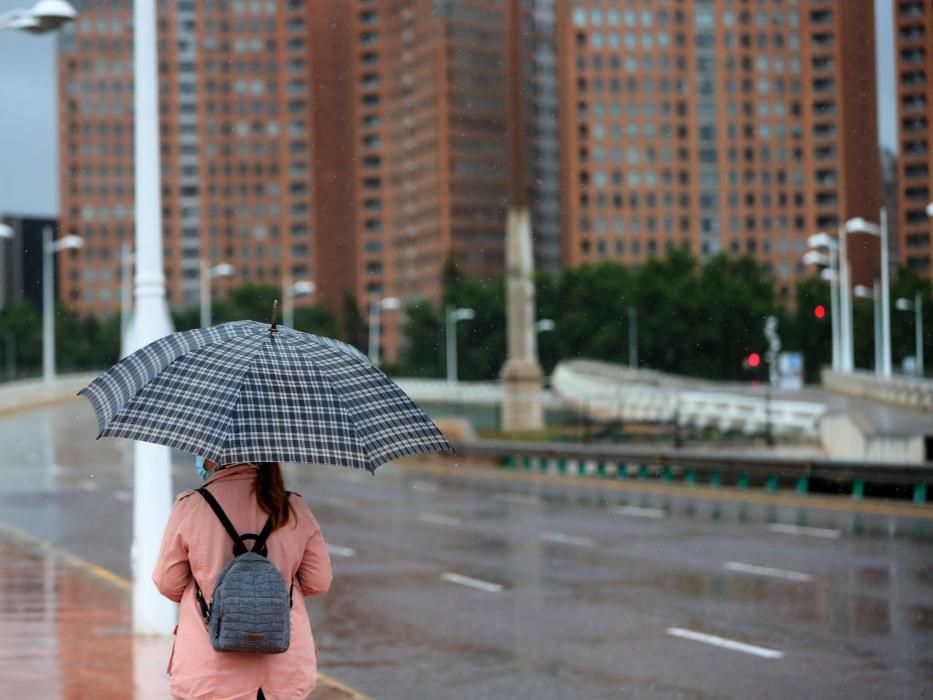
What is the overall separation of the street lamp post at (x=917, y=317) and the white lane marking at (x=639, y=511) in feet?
69.5

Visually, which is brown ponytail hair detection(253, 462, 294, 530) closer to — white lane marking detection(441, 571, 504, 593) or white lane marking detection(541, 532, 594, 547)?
white lane marking detection(441, 571, 504, 593)

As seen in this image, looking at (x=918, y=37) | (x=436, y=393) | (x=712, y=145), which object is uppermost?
(x=712, y=145)

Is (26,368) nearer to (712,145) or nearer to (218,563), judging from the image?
(712,145)

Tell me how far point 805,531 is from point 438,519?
5.87m

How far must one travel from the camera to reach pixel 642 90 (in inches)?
5876

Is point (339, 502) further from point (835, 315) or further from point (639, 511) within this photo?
point (835, 315)

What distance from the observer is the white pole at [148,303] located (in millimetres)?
11234

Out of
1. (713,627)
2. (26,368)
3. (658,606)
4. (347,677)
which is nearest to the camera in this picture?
(347,677)

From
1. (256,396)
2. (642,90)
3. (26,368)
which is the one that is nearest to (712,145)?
(642,90)

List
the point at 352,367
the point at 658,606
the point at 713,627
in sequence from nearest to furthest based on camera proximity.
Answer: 1. the point at 352,367
2. the point at 713,627
3. the point at 658,606

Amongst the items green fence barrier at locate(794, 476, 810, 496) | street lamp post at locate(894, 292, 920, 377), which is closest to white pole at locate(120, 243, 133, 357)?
street lamp post at locate(894, 292, 920, 377)

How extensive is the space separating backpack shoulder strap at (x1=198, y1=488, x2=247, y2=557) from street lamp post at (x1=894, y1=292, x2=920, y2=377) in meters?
41.8

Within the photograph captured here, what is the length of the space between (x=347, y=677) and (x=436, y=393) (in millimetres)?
70160

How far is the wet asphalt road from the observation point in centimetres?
1094
